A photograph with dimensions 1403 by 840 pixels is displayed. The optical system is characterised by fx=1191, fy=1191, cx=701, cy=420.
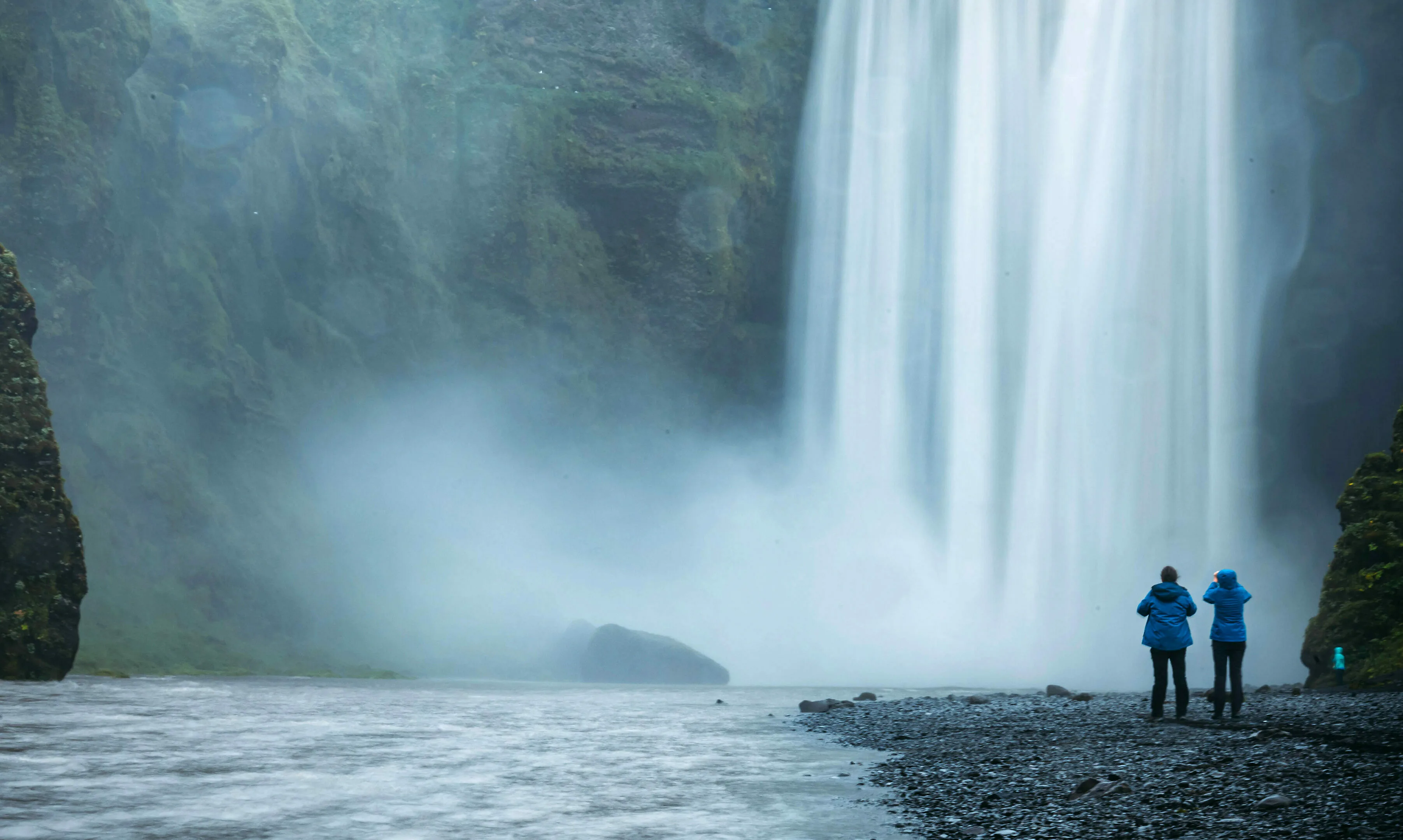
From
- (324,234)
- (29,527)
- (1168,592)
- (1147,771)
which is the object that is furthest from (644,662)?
(1147,771)

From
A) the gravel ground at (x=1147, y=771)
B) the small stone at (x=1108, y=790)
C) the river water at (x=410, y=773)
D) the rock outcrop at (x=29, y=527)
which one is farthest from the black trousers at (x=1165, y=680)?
the rock outcrop at (x=29, y=527)

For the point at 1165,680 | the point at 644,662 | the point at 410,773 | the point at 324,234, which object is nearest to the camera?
the point at 410,773

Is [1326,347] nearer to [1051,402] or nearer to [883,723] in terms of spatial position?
[1051,402]

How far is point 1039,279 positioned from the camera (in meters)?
41.9

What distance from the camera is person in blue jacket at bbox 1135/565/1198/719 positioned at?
46.3 ft

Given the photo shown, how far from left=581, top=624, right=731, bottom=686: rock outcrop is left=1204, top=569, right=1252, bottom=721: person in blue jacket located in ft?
62.2

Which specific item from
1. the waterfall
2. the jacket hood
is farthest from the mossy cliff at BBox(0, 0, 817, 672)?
the jacket hood

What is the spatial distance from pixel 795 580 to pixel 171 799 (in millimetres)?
36507

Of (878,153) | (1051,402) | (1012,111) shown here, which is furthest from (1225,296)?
(878,153)

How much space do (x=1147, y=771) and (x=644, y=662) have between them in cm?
2421

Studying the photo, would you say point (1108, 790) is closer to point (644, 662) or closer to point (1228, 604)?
point (1228, 604)

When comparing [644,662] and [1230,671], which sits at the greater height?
[1230,671]

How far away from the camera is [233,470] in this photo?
37906 mm

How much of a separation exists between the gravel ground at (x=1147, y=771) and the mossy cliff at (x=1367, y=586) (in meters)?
4.18
